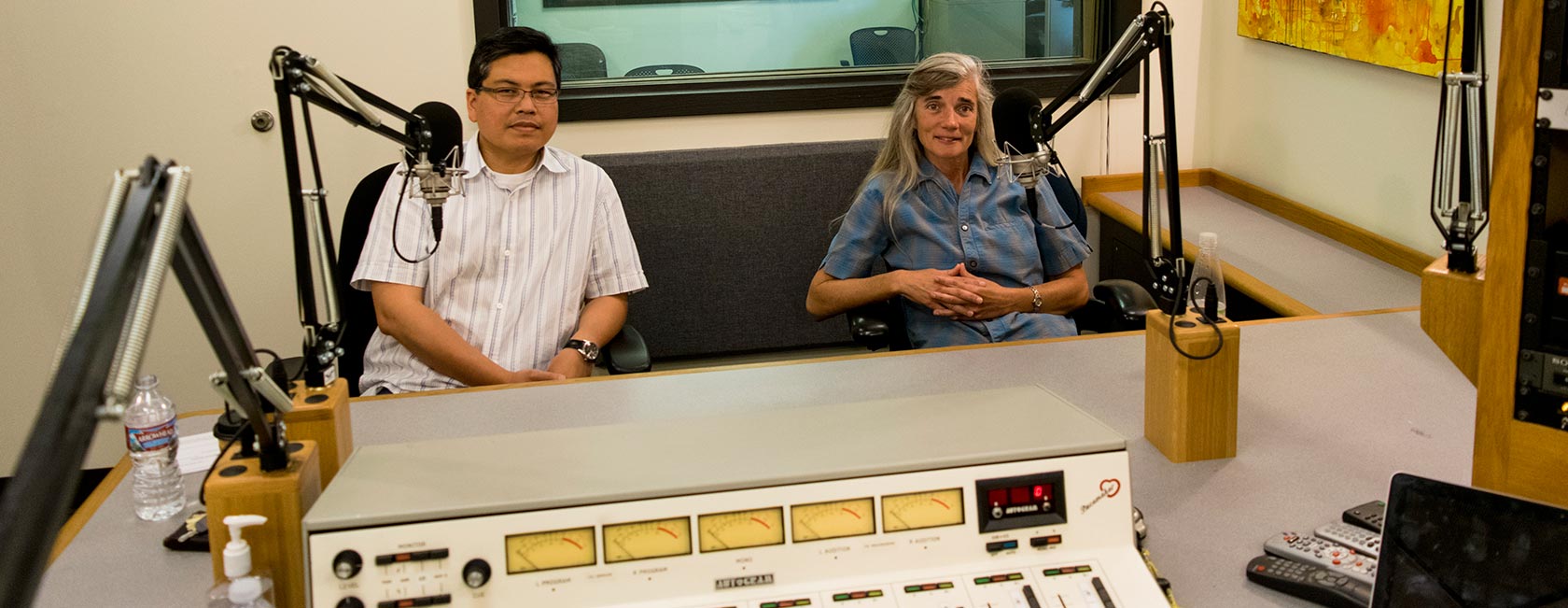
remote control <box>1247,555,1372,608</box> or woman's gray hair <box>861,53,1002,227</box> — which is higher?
woman's gray hair <box>861,53,1002,227</box>

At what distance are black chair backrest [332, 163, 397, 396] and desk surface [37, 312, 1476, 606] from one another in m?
0.70

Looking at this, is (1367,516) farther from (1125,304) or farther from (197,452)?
(197,452)

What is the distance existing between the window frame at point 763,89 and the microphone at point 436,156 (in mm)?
1946

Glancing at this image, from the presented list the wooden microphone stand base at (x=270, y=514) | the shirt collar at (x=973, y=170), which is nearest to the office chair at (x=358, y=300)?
the shirt collar at (x=973, y=170)

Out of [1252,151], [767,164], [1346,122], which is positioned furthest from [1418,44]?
[767,164]

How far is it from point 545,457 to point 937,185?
157 centimetres

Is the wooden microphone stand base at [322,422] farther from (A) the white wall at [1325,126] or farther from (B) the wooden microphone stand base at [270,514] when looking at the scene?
(A) the white wall at [1325,126]

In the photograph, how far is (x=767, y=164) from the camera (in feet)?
11.8

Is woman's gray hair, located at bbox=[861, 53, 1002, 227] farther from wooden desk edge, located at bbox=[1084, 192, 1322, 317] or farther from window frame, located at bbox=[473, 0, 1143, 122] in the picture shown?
window frame, located at bbox=[473, 0, 1143, 122]

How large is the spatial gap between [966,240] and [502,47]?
102 cm

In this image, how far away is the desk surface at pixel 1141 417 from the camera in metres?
1.47

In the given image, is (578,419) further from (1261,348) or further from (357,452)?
(1261,348)

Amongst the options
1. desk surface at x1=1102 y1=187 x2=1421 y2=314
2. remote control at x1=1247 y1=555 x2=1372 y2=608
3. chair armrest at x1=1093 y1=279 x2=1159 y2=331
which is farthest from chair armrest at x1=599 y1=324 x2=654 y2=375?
remote control at x1=1247 y1=555 x2=1372 y2=608

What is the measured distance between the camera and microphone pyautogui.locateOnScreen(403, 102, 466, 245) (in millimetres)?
1585
